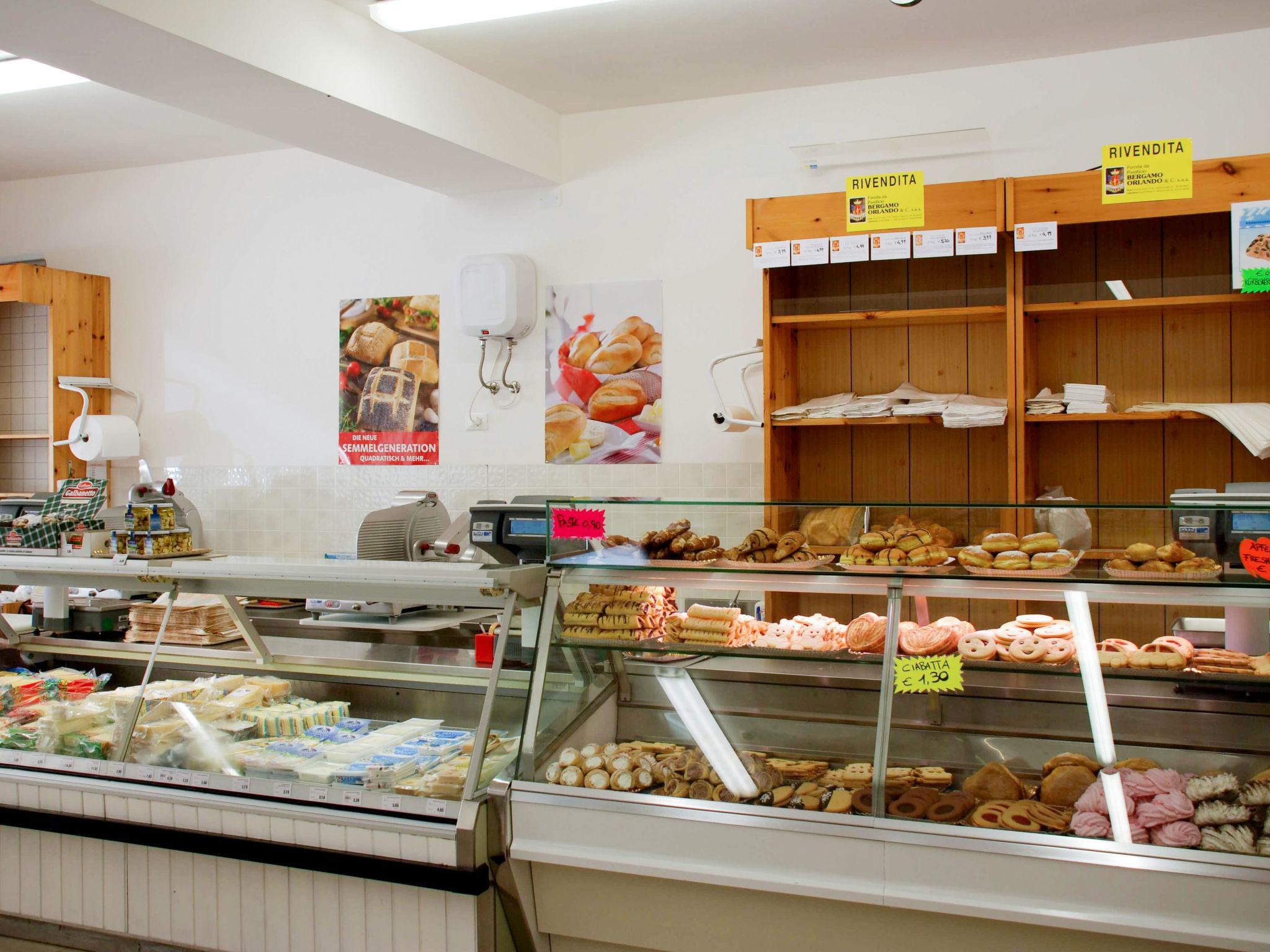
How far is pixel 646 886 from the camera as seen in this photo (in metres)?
2.35

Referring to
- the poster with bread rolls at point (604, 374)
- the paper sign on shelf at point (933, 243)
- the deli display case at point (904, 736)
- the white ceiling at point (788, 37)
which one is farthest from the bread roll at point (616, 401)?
the deli display case at point (904, 736)

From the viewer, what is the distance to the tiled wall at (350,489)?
4.93 metres

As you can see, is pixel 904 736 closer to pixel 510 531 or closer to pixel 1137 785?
pixel 1137 785

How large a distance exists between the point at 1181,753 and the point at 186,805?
239cm

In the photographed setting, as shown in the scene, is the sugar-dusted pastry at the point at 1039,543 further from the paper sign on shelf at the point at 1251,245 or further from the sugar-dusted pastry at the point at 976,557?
the paper sign on shelf at the point at 1251,245

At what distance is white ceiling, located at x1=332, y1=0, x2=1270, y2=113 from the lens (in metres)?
3.90

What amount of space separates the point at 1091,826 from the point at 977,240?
8.01ft

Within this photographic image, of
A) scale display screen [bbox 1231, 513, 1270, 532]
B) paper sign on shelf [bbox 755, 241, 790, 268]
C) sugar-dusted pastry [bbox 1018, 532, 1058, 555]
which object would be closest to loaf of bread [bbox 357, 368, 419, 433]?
paper sign on shelf [bbox 755, 241, 790, 268]

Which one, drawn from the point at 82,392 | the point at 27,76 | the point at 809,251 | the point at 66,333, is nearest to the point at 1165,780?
the point at 809,251

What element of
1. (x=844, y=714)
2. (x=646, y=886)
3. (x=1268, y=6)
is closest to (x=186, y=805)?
(x=646, y=886)

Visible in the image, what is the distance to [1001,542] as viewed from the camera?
90.4 inches

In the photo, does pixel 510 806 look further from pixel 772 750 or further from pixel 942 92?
pixel 942 92

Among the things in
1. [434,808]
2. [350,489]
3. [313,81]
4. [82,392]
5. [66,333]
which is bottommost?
[434,808]

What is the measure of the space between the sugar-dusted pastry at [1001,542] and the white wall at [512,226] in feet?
8.28
